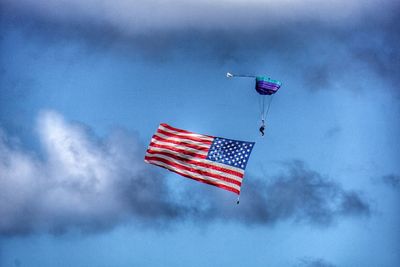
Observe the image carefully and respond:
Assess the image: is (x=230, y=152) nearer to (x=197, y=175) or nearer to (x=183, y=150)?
(x=197, y=175)

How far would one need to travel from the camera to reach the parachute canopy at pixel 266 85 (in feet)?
176

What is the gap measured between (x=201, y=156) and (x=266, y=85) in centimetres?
1676

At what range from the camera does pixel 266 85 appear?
176ft

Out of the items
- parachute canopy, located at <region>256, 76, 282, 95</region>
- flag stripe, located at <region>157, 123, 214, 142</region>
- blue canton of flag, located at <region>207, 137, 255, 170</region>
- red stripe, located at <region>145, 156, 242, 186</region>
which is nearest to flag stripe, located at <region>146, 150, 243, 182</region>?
red stripe, located at <region>145, 156, 242, 186</region>

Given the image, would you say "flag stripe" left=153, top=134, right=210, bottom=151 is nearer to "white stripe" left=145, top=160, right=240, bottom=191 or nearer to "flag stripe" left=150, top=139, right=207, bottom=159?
"flag stripe" left=150, top=139, right=207, bottom=159

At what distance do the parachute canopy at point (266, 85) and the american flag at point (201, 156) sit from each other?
15.0 meters

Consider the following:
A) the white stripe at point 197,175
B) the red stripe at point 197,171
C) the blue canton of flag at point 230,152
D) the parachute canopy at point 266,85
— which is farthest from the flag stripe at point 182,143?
the parachute canopy at point 266,85

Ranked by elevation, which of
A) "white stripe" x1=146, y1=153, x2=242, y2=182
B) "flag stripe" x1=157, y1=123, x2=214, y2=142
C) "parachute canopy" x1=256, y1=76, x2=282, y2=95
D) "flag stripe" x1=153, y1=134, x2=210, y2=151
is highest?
"parachute canopy" x1=256, y1=76, x2=282, y2=95

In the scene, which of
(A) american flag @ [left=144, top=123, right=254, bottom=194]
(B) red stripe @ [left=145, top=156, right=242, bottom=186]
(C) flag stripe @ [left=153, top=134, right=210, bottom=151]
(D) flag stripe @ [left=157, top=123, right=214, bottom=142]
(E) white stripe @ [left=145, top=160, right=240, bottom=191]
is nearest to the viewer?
(E) white stripe @ [left=145, top=160, right=240, bottom=191]

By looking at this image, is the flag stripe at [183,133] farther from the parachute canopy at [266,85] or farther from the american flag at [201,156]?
the parachute canopy at [266,85]

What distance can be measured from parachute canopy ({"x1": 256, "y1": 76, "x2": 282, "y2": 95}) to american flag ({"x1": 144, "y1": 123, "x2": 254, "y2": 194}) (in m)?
15.0

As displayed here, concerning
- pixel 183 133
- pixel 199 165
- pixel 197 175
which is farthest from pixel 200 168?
pixel 183 133

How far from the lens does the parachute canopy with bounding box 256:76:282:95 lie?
5356cm

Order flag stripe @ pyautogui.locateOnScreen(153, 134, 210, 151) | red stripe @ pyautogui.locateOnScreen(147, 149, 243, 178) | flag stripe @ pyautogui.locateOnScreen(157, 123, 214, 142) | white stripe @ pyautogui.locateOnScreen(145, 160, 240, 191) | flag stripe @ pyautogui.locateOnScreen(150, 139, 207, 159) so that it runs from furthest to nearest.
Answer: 1. flag stripe @ pyautogui.locateOnScreen(157, 123, 214, 142)
2. flag stripe @ pyautogui.locateOnScreen(153, 134, 210, 151)
3. flag stripe @ pyautogui.locateOnScreen(150, 139, 207, 159)
4. red stripe @ pyautogui.locateOnScreen(147, 149, 243, 178)
5. white stripe @ pyautogui.locateOnScreen(145, 160, 240, 191)
